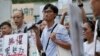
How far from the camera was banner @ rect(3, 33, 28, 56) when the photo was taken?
4711 mm

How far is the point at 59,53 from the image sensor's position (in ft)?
12.4

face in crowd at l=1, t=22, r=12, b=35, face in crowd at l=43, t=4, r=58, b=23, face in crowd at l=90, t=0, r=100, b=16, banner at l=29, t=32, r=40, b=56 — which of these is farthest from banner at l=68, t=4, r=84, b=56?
face in crowd at l=1, t=22, r=12, b=35

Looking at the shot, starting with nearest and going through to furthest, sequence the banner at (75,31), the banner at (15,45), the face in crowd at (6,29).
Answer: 1. the banner at (75,31)
2. the banner at (15,45)
3. the face in crowd at (6,29)

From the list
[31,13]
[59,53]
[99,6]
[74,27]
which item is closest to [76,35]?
[74,27]

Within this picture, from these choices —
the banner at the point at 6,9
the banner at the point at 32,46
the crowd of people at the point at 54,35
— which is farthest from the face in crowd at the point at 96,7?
the banner at the point at 6,9

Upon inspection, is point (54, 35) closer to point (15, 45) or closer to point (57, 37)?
point (57, 37)

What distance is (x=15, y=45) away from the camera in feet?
16.0

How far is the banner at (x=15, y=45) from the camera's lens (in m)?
4.71

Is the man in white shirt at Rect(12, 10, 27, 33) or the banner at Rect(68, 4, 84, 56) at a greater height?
the banner at Rect(68, 4, 84, 56)

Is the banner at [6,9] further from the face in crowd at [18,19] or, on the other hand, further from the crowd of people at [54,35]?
the crowd of people at [54,35]

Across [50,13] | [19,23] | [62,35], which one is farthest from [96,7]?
[19,23]

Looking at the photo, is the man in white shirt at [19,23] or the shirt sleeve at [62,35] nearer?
the shirt sleeve at [62,35]

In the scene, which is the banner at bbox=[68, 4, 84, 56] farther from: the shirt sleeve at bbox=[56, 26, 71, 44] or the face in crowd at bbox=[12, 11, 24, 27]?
the face in crowd at bbox=[12, 11, 24, 27]

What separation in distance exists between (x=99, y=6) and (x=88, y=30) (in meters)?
1.95
